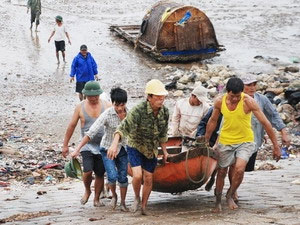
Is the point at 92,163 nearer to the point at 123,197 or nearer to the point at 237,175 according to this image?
the point at 123,197

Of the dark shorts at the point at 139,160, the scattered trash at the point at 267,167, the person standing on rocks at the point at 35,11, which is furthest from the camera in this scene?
the person standing on rocks at the point at 35,11

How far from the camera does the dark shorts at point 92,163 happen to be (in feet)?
28.6

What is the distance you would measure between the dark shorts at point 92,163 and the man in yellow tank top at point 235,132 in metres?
1.53

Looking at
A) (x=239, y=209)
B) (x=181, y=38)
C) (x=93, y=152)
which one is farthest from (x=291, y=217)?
(x=181, y=38)

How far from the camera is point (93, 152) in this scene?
8.69 m

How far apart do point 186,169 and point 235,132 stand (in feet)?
2.28

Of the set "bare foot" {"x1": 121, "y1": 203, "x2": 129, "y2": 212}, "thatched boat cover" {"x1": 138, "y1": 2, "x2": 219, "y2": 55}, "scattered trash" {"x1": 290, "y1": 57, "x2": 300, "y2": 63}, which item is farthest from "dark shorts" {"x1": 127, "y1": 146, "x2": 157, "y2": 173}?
"scattered trash" {"x1": 290, "y1": 57, "x2": 300, "y2": 63}

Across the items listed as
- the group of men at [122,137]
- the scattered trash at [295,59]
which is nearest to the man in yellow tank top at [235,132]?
the group of men at [122,137]

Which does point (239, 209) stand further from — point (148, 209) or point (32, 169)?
point (32, 169)

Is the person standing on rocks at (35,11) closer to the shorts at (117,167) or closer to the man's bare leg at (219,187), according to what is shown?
the shorts at (117,167)

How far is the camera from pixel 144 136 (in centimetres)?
768

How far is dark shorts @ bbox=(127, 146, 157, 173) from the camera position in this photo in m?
7.74

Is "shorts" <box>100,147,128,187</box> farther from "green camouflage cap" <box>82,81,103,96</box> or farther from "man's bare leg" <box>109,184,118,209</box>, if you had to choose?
"green camouflage cap" <box>82,81,103,96</box>

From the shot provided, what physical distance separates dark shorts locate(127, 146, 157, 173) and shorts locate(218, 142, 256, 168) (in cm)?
81
